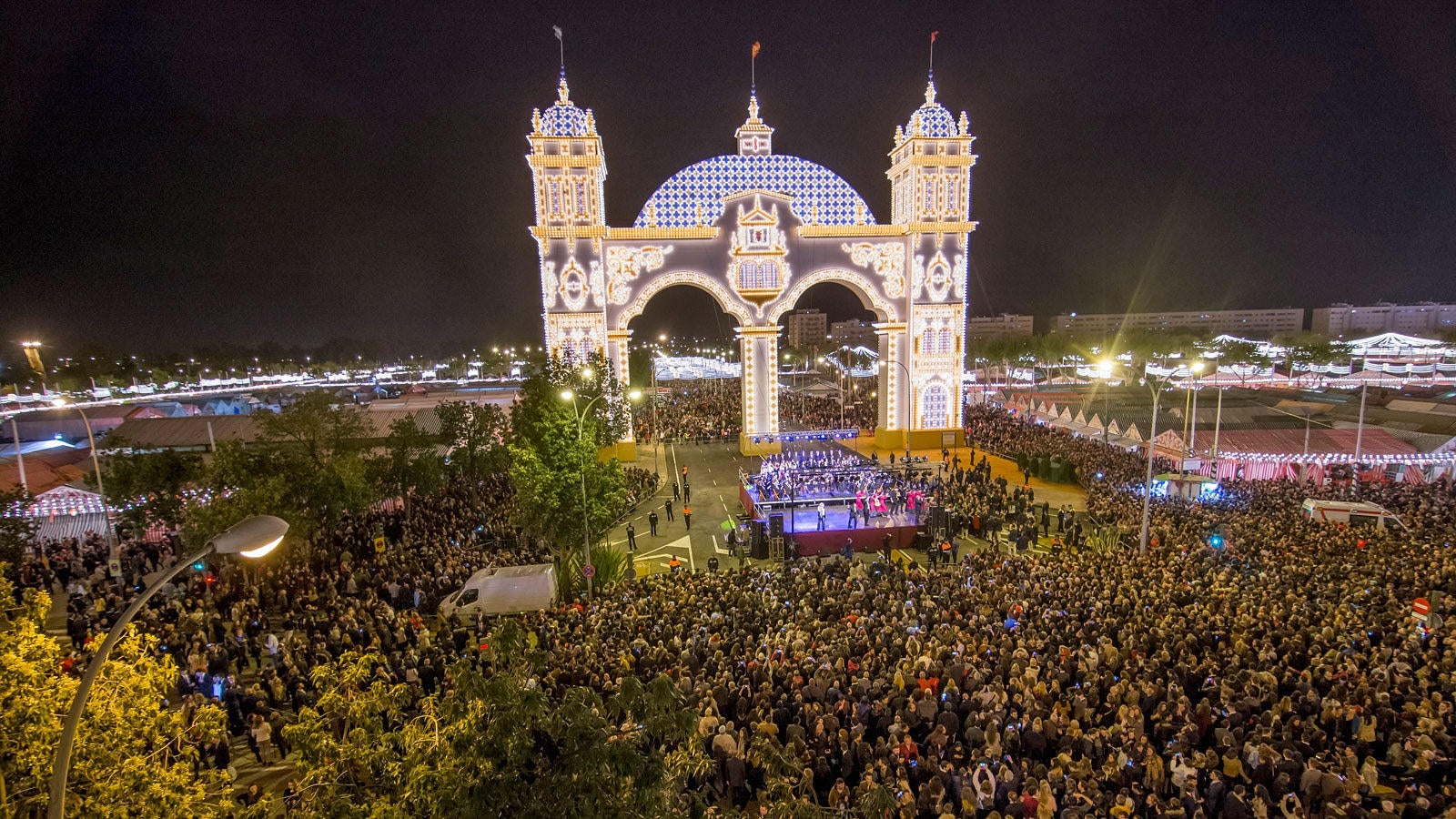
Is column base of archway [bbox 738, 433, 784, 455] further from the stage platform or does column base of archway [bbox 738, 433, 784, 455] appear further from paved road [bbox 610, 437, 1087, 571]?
the stage platform

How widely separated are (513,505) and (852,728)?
50.4 feet

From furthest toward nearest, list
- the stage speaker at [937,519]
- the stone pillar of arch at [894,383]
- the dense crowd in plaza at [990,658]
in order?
1. the stone pillar of arch at [894,383]
2. the stage speaker at [937,519]
3. the dense crowd in plaza at [990,658]

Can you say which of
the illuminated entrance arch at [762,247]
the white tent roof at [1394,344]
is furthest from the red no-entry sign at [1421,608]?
the white tent roof at [1394,344]

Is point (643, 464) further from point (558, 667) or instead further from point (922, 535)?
point (558, 667)

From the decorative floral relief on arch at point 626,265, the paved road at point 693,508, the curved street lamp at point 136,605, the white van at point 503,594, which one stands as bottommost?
the paved road at point 693,508

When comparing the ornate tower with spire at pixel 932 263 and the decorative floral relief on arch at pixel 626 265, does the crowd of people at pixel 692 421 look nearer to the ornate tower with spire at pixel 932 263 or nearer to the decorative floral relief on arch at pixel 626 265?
the decorative floral relief on arch at pixel 626 265

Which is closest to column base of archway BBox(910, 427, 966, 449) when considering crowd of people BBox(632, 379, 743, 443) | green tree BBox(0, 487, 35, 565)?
crowd of people BBox(632, 379, 743, 443)

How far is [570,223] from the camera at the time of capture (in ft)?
99.7

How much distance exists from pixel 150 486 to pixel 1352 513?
34823mm

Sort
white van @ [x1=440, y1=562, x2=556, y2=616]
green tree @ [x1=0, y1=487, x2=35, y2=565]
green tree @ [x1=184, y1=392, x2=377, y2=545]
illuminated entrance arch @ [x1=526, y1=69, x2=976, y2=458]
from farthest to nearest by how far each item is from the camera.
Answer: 1. illuminated entrance arch @ [x1=526, y1=69, x2=976, y2=458]
2. green tree @ [x1=184, y1=392, x2=377, y2=545]
3. white van @ [x1=440, y1=562, x2=556, y2=616]
4. green tree @ [x1=0, y1=487, x2=35, y2=565]

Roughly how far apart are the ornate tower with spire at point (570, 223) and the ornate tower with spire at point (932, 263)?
49.7ft

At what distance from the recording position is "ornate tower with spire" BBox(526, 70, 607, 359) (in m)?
29.9

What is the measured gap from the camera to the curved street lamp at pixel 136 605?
140 inches

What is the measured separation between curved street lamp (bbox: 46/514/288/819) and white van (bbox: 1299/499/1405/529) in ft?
76.9
